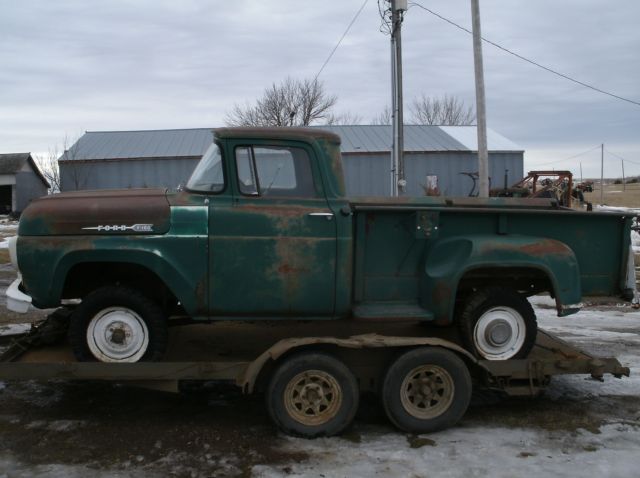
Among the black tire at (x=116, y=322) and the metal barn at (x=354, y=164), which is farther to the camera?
the metal barn at (x=354, y=164)

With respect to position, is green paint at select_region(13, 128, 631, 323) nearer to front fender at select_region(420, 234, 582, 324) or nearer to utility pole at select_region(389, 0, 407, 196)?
front fender at select_region(420, 234, 582, 324)

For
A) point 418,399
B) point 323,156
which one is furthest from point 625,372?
point 323,156

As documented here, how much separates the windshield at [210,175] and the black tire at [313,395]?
1400 mm

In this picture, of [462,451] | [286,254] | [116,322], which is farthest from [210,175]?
[462,451]

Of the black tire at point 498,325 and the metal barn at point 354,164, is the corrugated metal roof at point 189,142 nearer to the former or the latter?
the metal barn at point 354,164

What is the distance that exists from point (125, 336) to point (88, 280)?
0.61 meters

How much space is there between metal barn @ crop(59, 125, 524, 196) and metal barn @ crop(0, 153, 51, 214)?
46.2 feet

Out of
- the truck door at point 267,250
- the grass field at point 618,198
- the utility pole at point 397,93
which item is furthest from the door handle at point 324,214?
the grass field at point 618,198

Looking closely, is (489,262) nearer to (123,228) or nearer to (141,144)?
(123,228)

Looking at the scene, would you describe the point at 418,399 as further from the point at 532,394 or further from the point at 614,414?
the point at 614,414

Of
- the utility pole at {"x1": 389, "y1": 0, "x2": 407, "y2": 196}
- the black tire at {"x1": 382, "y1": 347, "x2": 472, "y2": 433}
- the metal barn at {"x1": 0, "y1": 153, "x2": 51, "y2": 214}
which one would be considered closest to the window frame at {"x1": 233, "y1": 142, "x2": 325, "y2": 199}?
the black tire at {"x1": 382, "y1": 347, "x2": 472, "y2": 433}

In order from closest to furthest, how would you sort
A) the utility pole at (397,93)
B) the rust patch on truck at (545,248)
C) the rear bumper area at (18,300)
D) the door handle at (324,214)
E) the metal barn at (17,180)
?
the door handle at (324,214) → the rust patch on truck at (545,248) → the rear bumper area at (18,300) → the utility pole at (397,93) → the metal barn at (17,180)

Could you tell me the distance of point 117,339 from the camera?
4410 mm

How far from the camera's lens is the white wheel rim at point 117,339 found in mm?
4406
